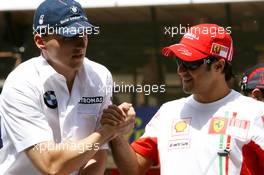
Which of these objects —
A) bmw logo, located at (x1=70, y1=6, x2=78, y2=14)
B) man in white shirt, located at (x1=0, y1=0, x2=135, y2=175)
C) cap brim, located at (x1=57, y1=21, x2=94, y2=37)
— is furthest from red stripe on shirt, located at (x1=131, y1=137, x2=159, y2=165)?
bmw logo, located at (x1=70, y1=6, x2=78, y2=14)

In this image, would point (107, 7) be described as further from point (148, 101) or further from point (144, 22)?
point (148, 101)

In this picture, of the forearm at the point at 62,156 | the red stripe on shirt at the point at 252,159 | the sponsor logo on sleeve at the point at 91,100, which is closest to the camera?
the red stripe on shirt at the point at 252,159

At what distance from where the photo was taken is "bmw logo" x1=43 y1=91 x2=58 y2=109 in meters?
3.17

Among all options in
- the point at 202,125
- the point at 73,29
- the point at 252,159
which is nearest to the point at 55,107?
the point at 73,29

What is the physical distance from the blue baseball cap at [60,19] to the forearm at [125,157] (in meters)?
0.61

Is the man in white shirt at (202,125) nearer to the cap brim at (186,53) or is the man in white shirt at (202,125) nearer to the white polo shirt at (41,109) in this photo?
the cap brim at (186,53)

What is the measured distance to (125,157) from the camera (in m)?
3.30

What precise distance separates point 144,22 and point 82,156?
4.47 meters

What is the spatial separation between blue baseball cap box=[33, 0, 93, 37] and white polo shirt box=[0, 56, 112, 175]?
0.64 ft

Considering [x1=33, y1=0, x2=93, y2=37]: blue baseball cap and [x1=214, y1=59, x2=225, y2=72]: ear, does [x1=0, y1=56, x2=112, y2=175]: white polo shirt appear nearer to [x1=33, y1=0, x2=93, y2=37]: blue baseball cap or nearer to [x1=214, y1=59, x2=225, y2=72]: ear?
[x1=33, y1=0, x2=93, y2=37]: blue baseball cap

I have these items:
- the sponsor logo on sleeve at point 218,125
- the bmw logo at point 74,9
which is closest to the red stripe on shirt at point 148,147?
the sponsor logo on sleeve at point 218,125

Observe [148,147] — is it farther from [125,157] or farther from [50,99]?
[50,99]

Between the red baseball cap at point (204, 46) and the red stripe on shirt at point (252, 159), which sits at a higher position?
the red baseball cap at point (204, 46)

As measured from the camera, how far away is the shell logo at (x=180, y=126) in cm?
312
